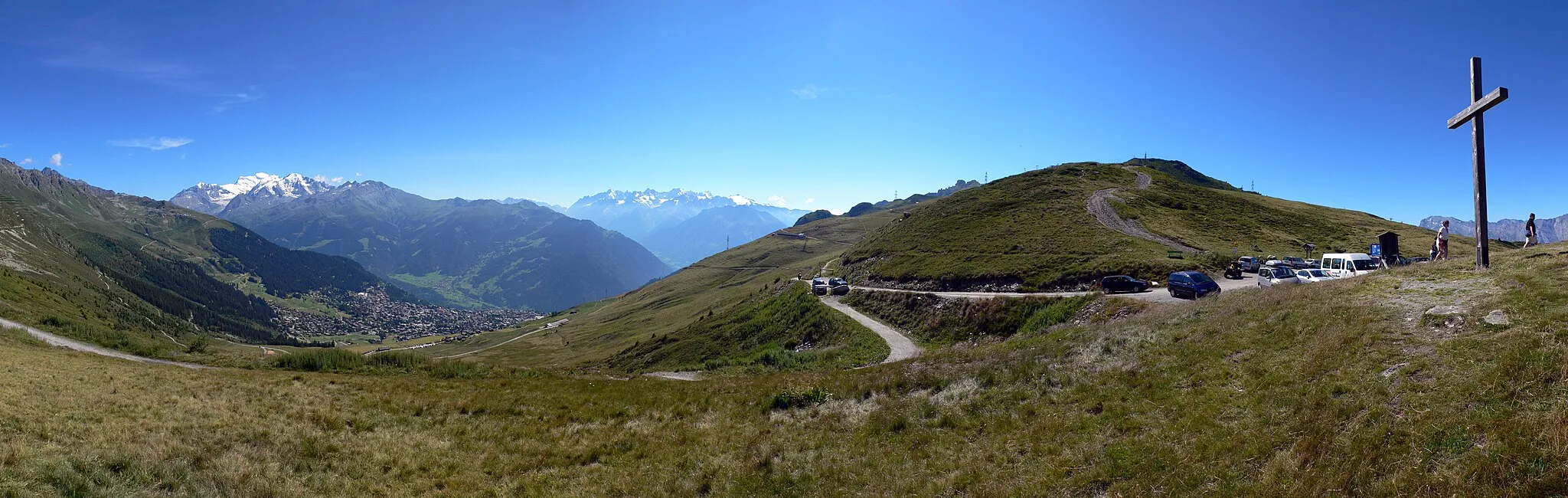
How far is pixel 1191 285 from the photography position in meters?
36.6

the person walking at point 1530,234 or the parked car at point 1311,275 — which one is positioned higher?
the person walking at point 1530,234

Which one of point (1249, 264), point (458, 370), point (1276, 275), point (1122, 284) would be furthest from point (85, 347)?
point (1249, 264)

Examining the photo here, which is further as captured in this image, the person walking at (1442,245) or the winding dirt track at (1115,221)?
the winding dirt track at (1115,221)

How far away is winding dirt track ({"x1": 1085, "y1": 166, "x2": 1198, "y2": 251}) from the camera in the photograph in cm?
6538

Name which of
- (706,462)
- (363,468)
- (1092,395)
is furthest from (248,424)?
(1092,395)

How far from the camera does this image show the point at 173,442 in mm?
12672

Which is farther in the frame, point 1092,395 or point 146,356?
point 146,356

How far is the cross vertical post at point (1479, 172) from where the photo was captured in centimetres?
1878

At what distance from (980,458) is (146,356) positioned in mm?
52483

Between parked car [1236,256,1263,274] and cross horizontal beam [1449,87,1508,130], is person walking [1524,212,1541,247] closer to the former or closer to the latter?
cross horizontal beam [1449,87,1508,130]

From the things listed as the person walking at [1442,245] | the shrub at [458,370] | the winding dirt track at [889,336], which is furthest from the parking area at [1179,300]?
the shrub at [458,370]

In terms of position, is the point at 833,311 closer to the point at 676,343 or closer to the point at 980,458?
the point at 676,343

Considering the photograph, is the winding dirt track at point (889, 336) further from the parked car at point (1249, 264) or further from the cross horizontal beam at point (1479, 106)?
Result: the parked car at point (1249, 264)

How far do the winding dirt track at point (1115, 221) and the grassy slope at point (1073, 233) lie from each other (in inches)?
59.3
